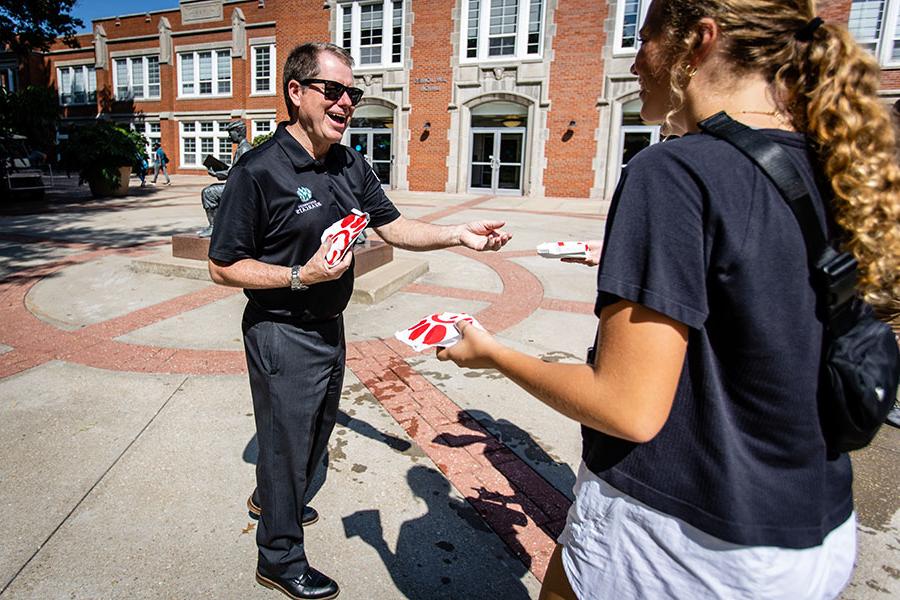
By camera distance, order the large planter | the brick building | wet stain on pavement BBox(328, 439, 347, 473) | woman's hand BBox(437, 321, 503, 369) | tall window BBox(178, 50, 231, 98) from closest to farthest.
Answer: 1. woman's hand BBox(437, 321, 503, 369)
2. wet stain on pavement BBox(328, 439, 347, 473)
3. the large planter
4. the brick building
5. tall window BBox(178, 50, 231, 98)

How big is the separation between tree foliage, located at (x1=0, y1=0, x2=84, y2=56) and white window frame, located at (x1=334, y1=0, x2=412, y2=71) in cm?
1011

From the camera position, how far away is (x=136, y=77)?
31953 mm

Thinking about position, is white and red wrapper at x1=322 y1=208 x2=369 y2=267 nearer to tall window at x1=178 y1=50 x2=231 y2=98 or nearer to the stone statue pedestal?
the stone statue pedestal

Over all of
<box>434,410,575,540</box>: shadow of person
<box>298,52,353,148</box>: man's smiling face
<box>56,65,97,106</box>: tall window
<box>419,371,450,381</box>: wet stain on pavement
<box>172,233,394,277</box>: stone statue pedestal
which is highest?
<box>56,65,97,106</box>: tall window

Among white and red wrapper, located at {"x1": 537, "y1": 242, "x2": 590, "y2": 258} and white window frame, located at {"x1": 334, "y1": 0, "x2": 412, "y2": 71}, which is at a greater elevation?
white window frame, located at {"x1": 334, "y1": 0, "x2": 412, "y2": 71}

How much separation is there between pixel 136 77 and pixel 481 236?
3669cm

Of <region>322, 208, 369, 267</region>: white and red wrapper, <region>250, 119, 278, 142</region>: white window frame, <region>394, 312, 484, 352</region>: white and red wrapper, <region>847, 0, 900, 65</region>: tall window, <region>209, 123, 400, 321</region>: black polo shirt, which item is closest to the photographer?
<region>394, 312, 484, 352</region>: white and red wrapper

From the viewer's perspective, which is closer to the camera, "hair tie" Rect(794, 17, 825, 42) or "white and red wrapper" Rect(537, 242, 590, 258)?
"hair tie" Rect(794, 17, 825, 42)

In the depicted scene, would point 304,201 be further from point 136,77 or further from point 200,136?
point 136,77

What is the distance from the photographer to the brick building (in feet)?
65.7

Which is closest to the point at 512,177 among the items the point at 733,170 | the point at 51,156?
the point at 733,170

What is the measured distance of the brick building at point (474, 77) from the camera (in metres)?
20.0

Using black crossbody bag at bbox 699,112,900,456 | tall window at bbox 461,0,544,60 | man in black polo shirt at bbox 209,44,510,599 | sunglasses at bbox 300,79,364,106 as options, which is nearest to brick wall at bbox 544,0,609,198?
tall window at bbox 461,0,544,60

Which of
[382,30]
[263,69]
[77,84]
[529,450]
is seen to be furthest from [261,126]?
[529,450]
